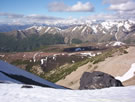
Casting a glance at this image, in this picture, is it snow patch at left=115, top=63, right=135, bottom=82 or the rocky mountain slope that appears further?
snow patch at left=115, top=63, right=135, bottom=82

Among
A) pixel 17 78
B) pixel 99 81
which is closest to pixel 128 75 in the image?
pixel 99 81

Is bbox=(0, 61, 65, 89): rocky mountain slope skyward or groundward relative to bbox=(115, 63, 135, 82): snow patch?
skyward

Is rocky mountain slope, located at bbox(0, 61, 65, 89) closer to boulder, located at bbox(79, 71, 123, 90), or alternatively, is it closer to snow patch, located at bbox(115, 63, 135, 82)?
boulder, located at bbox(79, 71, 123, 90)

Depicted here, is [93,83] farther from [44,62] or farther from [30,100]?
[44,62]

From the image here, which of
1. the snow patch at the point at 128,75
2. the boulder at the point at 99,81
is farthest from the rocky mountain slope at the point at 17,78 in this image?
the snow patch at the point at 128,75

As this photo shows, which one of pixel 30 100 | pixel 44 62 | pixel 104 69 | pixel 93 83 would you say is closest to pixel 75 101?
pixel 30 100

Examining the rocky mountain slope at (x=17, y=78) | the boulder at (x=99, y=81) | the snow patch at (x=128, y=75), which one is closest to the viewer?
the boulder at (x=99, y=81)

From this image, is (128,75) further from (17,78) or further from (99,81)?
(17,78)

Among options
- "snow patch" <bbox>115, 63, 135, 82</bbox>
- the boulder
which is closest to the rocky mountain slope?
the boulder

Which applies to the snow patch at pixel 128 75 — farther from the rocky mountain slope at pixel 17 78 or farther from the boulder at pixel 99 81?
the boulder at pixel 99 81

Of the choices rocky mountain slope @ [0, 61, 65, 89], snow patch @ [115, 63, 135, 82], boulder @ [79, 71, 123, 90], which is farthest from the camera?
snow patch @ [115, 63, 135, 82]

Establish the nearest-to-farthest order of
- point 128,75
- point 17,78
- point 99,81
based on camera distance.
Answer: point 99,81
point 17,78
point 128,75
